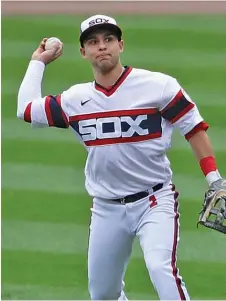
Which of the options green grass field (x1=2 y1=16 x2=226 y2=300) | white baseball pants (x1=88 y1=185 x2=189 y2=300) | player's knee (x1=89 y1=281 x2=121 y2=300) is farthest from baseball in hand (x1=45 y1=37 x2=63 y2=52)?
green grass field (x1=2 y1=16 x2=226 y2=300)

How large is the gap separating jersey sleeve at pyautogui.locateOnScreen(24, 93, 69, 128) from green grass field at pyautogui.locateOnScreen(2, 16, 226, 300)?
149 centimetres

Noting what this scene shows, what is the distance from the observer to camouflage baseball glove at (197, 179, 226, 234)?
16.6 feet

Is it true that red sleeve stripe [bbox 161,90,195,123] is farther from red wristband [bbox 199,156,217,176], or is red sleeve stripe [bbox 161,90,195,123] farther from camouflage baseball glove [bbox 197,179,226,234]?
camouflage baseball glove [bbox 197,179,226,234]

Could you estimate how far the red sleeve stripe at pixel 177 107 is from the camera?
513 cm

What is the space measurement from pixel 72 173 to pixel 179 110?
4368 millimetres

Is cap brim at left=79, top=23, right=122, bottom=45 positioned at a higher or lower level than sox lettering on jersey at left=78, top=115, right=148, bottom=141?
higher

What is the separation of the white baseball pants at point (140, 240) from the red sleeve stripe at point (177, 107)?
415 millimetres

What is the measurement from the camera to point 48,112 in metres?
Answer: 5.45

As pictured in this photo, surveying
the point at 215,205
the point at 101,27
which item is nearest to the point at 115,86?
the point at 101,27

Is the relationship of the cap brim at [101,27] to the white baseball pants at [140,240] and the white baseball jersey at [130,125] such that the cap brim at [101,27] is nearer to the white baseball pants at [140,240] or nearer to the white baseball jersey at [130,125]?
the white baseball jersey at [130,125]

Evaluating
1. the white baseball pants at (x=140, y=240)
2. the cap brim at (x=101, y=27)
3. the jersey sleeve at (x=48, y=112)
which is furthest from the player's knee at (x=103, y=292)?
the cap brim at (x=101, y=27)

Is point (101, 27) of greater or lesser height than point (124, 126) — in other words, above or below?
above

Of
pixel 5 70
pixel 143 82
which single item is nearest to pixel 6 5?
pixel 5 70

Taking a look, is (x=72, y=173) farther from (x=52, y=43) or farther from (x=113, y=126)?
(x=113, y=126)
